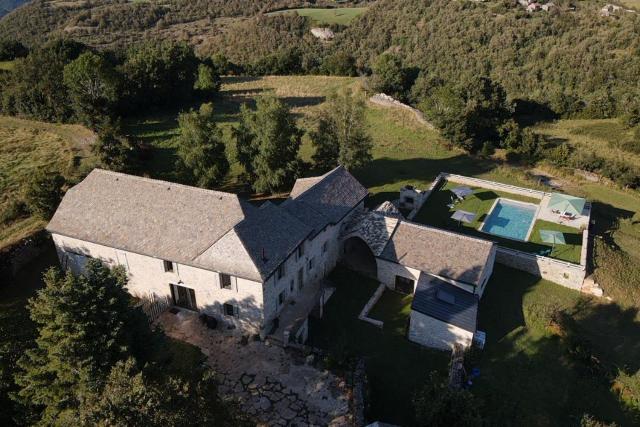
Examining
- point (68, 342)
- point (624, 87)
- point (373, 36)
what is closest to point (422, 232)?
point (68, 342)

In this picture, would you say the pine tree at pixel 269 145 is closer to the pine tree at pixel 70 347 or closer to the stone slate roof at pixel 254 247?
the stone slate roof at pixel 254 247

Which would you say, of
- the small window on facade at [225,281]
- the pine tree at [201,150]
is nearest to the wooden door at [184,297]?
the small window on facade at [225,281]

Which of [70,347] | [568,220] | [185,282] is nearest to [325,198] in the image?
[185,282]

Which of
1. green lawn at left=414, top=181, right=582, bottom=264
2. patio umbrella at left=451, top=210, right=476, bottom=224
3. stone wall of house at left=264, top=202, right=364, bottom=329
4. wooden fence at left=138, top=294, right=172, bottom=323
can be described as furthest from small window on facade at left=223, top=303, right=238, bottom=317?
patio umbrella at left=451, top=210, right=476, bottom=224

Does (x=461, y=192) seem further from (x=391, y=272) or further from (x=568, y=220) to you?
(x=391, y=272)

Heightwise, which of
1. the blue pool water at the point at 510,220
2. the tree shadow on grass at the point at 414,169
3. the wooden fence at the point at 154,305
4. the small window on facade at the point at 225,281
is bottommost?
the tree shadow on grass at the point at 414,169

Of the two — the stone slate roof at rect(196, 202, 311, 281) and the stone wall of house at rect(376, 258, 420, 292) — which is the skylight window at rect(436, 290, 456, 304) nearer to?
the stone wall of house at rect(376, 258, 420, 292)

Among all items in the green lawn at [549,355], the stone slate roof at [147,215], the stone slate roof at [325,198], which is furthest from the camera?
the stone slate roof at [325,198]
